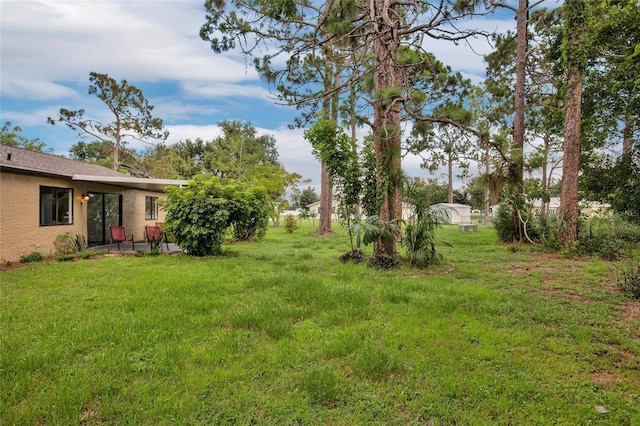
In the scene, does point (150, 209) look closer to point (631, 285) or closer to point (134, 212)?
point (134, 212)

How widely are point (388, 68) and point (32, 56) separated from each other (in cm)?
797


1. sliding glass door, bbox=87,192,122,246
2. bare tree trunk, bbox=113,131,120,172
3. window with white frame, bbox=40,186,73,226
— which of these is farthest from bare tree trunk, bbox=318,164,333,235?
bare tree trunk, bbox=113,131,120,172

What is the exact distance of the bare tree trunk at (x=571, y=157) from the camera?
29.5 feet

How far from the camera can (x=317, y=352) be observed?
3.05 metres

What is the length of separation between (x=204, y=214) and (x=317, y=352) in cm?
625

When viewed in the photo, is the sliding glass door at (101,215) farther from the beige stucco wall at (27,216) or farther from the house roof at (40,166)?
the house roof at (40,166)

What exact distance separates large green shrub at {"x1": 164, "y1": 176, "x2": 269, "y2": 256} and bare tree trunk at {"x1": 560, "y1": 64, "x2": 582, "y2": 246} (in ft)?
28.9

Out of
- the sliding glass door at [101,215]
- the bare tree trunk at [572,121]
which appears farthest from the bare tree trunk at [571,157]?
the sliding glass door at [101,215]

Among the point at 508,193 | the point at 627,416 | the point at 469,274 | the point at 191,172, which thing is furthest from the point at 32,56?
the point at 191,172

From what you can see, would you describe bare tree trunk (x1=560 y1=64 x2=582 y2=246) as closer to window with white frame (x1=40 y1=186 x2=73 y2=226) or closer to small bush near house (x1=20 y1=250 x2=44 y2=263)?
small bush near house (x1=20 y1=250 x2=44 y2=263)

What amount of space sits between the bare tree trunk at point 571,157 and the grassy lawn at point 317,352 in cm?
419

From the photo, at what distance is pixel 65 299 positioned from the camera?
455 centimetres

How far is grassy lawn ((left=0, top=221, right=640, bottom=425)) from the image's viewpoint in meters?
2.24

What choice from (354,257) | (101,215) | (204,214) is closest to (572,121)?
(354,257)
